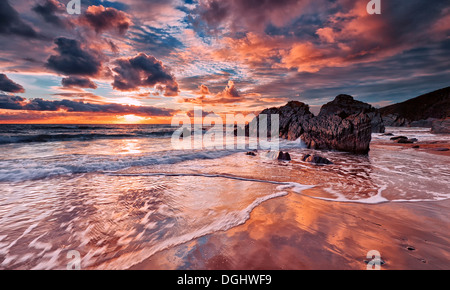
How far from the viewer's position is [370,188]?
4.74 meters

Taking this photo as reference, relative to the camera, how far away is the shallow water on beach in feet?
7.93

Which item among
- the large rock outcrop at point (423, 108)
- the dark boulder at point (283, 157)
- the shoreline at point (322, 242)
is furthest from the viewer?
the large rock outcrop at point (423, 108)

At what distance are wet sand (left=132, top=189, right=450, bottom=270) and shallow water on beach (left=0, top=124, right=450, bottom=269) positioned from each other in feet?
1.04

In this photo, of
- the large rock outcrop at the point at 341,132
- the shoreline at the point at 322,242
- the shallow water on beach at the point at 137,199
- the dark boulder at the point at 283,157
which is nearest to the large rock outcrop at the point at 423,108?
the large rock outcrop at the point at 341,132

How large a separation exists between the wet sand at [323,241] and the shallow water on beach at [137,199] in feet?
1.04

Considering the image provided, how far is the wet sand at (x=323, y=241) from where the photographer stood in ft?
6.67

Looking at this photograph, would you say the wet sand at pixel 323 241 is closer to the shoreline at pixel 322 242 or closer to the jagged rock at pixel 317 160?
the shoreline at pixel 322 242

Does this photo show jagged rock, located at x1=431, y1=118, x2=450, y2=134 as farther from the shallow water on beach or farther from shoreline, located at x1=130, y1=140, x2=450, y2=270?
shoreline, located at x1=130, y1=140, x2=450, y2=270

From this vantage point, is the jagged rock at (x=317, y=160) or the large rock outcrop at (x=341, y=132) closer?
the jagged rock at (x=317, y=160)

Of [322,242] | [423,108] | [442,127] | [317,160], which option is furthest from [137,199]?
[423,108]

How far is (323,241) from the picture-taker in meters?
2.44
